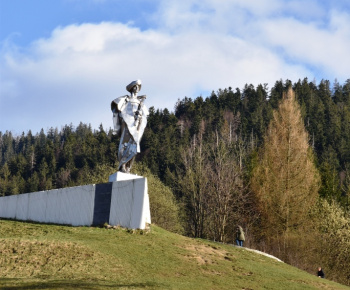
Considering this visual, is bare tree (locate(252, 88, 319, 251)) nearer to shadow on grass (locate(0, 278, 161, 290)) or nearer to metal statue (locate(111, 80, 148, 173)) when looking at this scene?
metal statue (locate(111, 80, 148, 173))

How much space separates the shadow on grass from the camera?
11.1 metres

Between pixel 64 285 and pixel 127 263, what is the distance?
2.84 metres

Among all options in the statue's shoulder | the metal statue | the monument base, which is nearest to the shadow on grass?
the monument base

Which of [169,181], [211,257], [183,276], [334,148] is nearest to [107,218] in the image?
[211,257]

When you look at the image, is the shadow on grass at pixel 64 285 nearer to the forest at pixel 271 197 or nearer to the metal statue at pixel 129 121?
the metal statue at pixel 129 121

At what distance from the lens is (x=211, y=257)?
16.3 meters

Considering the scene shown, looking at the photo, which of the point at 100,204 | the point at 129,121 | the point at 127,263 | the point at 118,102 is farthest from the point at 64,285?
the point at 118,102

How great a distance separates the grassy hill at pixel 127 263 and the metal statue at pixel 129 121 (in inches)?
126

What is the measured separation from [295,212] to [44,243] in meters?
17.2

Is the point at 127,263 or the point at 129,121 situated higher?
the point at 129,121

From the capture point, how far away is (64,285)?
37.6 ft

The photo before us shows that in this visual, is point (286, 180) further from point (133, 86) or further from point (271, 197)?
point (133, 86)

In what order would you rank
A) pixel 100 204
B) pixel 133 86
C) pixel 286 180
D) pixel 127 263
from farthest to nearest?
1. pixel 286 180
2. pixel 133 86
3. pixel 100 204
4. pixel 127 263

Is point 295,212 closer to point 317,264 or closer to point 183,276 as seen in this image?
point 317,264
